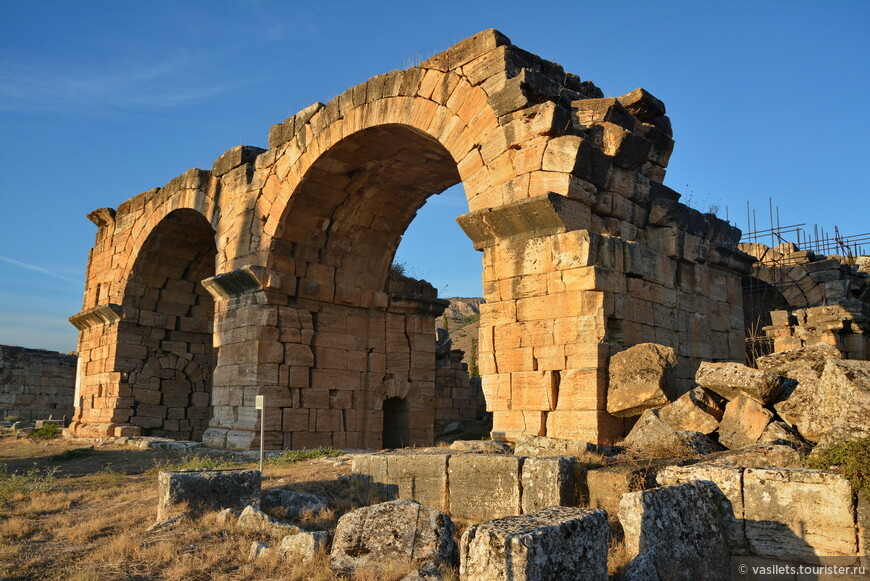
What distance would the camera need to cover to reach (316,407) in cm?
1196

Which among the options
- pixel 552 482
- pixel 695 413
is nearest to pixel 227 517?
pixel 552 482

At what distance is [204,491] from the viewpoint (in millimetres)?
5734

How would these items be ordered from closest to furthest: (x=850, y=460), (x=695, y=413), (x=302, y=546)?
(x=850, y=460) < (x=302, y=546) < (x=695, y=413)

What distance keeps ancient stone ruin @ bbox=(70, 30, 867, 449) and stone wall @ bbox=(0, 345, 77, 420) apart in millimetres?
7969

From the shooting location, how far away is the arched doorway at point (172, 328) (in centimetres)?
1583

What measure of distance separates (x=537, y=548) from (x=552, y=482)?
1675 mm

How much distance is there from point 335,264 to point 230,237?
1964mm

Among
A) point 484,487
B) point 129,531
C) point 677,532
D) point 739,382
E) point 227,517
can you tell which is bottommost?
point 129,531

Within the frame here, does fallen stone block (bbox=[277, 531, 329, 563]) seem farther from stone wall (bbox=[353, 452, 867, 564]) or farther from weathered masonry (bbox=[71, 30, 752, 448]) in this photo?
weathered masonry (bbox=[71, 30, 752, 448])

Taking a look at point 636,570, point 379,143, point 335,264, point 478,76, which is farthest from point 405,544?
point 335,264

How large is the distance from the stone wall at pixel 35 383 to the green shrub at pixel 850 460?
82.0ft

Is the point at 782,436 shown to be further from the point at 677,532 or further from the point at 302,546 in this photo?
the point at 302,546

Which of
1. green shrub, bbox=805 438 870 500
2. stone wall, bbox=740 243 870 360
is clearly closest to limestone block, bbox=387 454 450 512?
green shrub, bbox=805 438 870 500

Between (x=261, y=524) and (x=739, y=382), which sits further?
(x=739, y=382)
